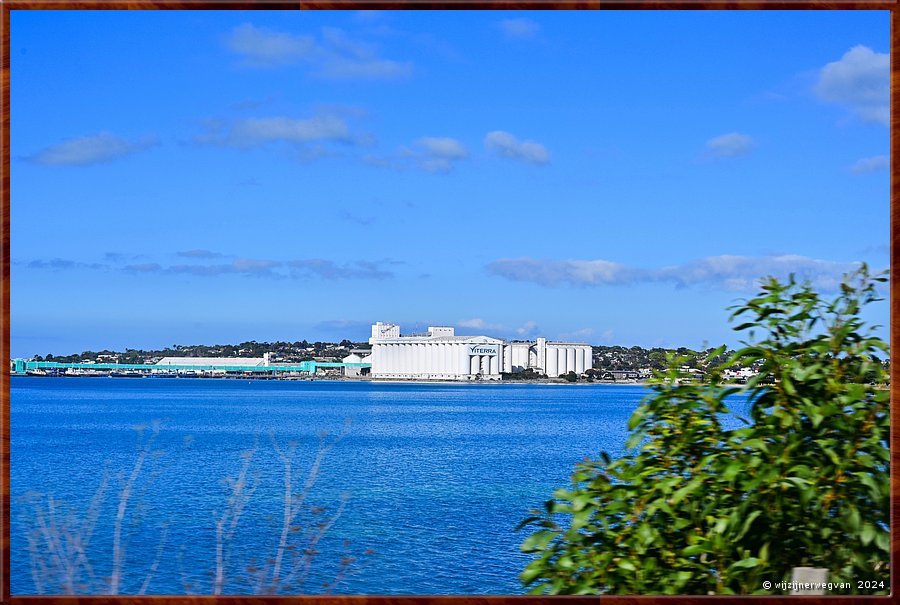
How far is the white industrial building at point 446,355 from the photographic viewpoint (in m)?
45.9

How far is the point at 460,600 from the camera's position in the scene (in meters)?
1.64

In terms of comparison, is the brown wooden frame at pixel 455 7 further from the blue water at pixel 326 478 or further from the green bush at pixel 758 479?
the blue water at pixel 326 478

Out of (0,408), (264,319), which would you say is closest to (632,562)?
(0,408)

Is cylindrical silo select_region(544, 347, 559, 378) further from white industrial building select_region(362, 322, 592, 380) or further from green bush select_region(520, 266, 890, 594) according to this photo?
green bush select_region(520, 266, 890, 594)

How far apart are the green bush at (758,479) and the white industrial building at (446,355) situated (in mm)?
40074

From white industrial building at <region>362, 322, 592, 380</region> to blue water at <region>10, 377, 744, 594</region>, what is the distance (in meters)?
2.51

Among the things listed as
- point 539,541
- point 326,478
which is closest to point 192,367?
point 326,478

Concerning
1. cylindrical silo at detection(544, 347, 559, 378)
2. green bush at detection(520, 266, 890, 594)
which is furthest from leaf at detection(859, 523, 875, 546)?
cylindrical silo at detection(544, 347, 559, 378)

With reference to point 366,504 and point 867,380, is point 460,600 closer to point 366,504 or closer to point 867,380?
point 867,380

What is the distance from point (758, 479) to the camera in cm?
165

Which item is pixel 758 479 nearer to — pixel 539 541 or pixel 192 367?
pixel 539 541

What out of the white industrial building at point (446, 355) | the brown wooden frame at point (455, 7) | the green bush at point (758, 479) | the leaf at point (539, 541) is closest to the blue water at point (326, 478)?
the brown wooden frame at point (455, 7)

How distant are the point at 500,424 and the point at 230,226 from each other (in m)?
22.4

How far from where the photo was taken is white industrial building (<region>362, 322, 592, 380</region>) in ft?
151
